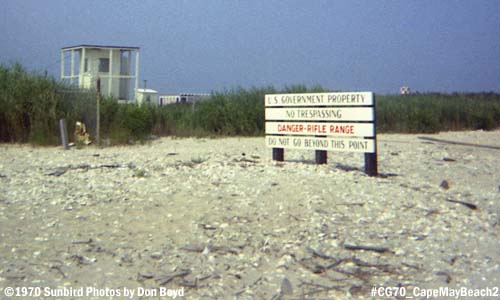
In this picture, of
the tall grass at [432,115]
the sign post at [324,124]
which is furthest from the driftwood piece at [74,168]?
the tall grass at [432,115]

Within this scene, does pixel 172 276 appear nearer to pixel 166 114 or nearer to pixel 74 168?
pixel 74 168

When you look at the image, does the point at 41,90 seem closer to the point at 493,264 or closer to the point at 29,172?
the point at 29,172

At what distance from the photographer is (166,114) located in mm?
23750

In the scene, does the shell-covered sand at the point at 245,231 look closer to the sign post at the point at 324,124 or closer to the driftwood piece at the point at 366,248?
the driftwood piece at the point at 366,248

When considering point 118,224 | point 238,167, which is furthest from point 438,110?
point 118,224

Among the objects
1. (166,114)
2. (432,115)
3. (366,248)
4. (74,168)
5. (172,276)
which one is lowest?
(172,276)

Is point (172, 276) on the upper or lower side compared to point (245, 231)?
lower

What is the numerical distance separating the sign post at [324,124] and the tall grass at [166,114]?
756 centimetres

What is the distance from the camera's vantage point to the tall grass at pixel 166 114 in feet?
60.0

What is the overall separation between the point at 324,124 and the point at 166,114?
43.5 ft

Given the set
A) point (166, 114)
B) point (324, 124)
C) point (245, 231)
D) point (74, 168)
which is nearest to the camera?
point (245, 231)

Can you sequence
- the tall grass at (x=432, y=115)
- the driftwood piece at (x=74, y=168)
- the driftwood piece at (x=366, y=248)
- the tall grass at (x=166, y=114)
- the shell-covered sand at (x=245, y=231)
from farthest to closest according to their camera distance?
1. the tall grass at (x=432, y=115)
2. the tall grass at (x=166, y=114)
3. the driftwood piece at (x=74, y=168)
4. the driftwood piece at (x=366, y=248)
5. the shell-covered sand at (x=245, y=231)

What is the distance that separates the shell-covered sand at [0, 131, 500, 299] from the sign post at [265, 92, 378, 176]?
575 millimetres

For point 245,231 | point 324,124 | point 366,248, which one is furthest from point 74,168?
point 366,248
